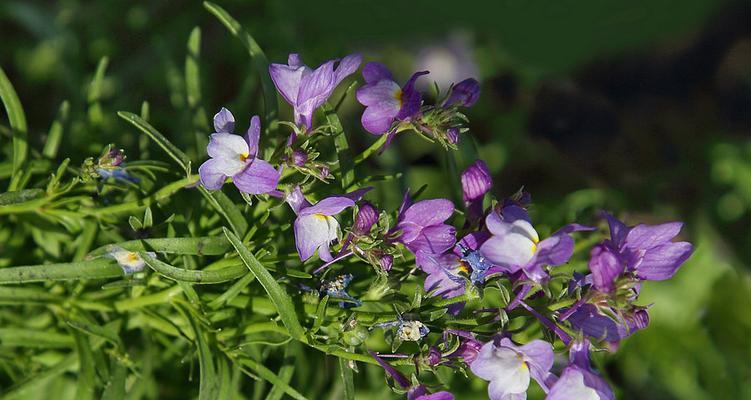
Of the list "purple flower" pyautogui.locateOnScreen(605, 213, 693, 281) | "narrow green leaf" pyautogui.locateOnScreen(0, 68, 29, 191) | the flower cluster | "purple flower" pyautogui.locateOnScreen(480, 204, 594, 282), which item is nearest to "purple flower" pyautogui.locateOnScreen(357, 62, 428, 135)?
the flower cluster

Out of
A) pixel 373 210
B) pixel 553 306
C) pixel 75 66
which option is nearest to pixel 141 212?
pixel 373 210

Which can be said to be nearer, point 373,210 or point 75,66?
point 373,210

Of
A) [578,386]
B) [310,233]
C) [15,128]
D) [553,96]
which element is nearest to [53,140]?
[15,128]

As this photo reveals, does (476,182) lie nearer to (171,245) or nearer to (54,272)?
(171,245)

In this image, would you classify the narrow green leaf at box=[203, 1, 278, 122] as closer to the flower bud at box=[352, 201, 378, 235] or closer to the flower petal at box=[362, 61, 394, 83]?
the flower petal at box=[362, 61, 394, 83]

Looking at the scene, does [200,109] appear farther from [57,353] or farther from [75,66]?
[75,66]

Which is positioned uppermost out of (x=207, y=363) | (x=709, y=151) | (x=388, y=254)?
(x=388, y=254)

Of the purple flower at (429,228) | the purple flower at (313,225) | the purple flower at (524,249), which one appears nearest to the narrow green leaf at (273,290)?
the purple flower at (313,225)

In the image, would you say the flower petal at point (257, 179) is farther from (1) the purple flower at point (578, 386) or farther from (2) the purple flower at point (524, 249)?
(1) the purple flower at point (578, 386)
